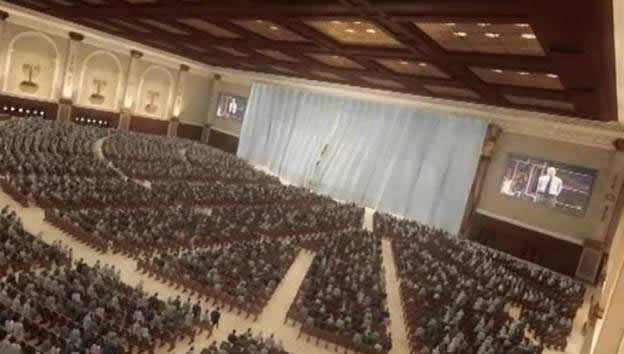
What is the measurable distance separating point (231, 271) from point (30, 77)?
86.1 ft

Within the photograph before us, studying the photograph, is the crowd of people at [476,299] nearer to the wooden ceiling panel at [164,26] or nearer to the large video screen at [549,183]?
the large video screen at [549,183]

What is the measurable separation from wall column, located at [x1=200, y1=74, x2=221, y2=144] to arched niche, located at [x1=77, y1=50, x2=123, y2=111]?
9041 millimetres

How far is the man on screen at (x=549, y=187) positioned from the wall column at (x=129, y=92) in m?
29.3

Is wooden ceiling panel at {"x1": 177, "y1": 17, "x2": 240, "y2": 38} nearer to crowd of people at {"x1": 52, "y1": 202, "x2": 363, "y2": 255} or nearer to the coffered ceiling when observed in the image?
the coffered ceiling

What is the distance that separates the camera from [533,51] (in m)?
13.5

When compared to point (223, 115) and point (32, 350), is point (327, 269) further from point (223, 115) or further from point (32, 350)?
point (223, 115)

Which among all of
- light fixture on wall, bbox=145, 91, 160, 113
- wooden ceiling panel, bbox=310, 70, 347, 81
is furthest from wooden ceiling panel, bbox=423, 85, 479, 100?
light fixture on wall, bbox=145, 91, 160, 113

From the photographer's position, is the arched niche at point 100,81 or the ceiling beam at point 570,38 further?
Result: the arched niche at point 100,81

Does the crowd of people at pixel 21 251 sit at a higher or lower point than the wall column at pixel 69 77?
lower

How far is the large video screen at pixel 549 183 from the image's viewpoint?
23938 mm

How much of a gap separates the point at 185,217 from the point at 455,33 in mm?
10948

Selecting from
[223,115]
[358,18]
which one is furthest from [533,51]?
[223,115]

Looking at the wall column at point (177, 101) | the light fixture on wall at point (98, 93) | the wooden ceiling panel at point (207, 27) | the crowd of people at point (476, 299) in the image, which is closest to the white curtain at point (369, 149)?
→ the crowd of people at point (476, 299)

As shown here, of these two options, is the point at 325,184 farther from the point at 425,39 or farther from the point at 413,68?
the point at 425,39
